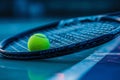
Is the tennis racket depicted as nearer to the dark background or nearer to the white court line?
the white court line

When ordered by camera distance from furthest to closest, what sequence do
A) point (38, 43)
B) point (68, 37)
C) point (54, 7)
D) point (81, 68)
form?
point (54, 7), point (68, 37), point (38, 43), point (81, 68)

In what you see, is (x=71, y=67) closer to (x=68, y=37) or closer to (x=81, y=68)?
(x=81, y=68)

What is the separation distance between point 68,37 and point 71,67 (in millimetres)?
498

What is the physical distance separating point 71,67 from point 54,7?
337 cm

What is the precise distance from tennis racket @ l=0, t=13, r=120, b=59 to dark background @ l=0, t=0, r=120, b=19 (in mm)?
2236

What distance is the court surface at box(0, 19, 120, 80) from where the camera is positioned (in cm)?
116

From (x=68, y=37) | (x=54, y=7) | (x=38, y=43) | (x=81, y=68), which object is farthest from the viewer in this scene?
(x=54, y=7)

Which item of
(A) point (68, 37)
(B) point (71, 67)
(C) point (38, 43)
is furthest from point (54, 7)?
(B) point (71, 67)

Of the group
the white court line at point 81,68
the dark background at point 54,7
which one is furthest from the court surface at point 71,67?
the dark background at point 54,7

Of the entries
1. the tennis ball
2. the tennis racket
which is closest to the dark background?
the tennis racket

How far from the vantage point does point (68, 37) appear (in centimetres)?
179

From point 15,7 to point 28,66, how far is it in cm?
318

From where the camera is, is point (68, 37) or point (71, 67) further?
point (68, 37)

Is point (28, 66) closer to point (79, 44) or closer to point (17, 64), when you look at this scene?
point (17, 64)
